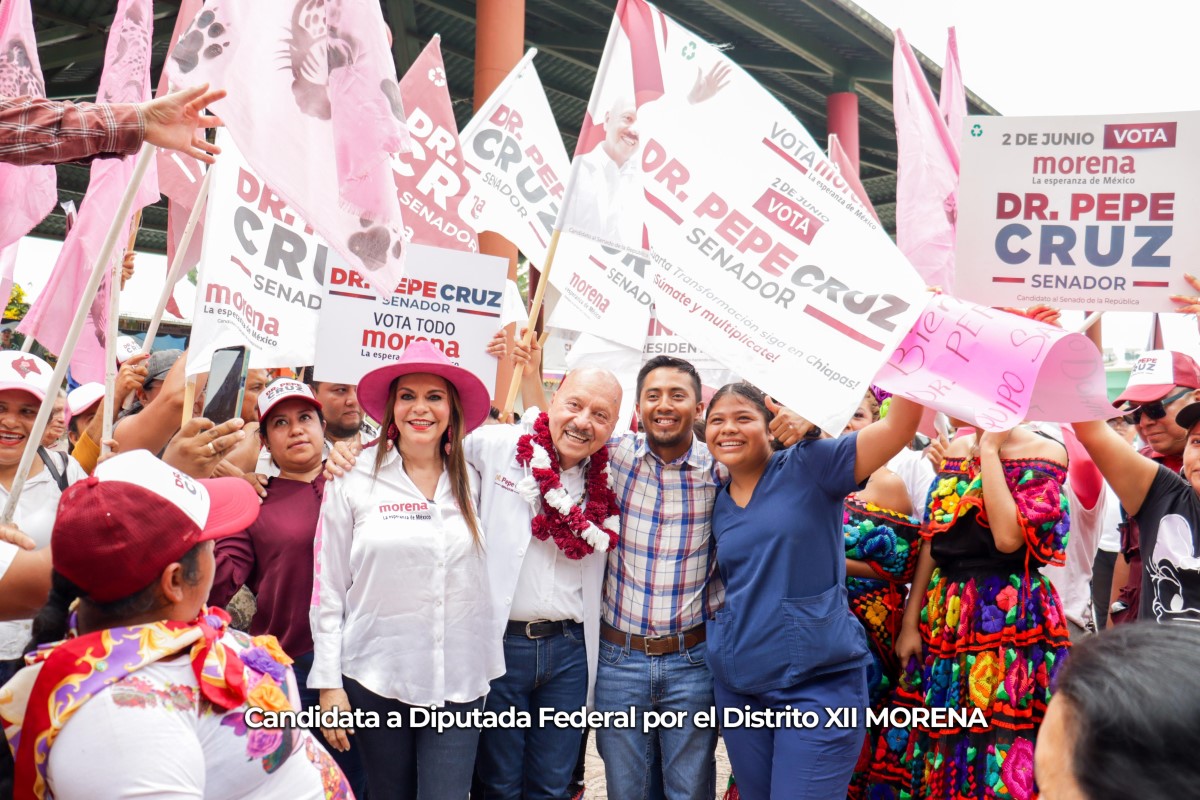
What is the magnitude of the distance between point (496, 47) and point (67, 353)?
8760 mm

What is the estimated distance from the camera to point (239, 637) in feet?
6.64

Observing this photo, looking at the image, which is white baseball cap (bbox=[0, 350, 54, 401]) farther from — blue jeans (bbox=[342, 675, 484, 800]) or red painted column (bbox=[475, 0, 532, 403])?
red painted column (bbox=[475, 0, 532, 403])

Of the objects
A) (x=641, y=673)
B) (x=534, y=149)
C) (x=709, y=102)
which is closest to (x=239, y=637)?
(x=641, y=673)

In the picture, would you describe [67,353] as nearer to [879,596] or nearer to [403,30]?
[879,596]

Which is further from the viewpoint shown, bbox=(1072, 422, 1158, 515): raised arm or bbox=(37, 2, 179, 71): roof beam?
bbox=(37, 2, 179, 71): roof beam

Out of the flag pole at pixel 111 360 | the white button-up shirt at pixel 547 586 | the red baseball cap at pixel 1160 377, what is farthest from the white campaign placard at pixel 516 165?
the red baseball cap at pixel 1160 377

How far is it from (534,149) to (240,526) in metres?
4.07

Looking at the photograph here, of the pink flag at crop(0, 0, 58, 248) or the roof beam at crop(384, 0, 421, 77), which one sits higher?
the roof beam at crop(384, 0, 421, 77)

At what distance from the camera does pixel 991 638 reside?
11.2 ft

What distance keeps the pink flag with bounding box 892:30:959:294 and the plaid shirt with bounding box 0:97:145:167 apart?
3650mm

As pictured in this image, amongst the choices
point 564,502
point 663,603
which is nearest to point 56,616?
point 564,502

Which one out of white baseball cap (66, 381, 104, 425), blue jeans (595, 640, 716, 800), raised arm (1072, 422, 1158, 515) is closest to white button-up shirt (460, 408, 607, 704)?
blue jeans (595, 640, 716, 800)

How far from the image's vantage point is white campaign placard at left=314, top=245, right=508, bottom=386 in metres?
3.80

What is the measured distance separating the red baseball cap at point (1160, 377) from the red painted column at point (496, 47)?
6673mm
